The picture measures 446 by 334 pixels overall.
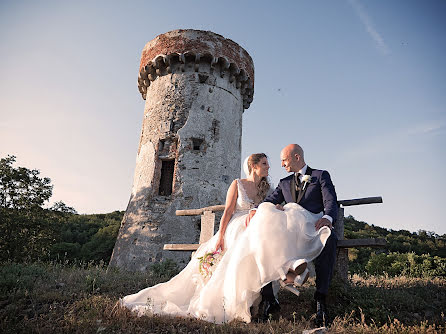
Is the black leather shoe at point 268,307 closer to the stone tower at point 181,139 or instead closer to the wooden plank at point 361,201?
the wooden plank at point 361,201

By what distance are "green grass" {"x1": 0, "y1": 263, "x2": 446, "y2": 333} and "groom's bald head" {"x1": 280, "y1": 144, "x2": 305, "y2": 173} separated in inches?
61.6

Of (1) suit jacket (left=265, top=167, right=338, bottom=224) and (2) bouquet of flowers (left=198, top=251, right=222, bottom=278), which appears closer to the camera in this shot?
(1) suit jacket (left=265, top=167, right=338, bottom=224)

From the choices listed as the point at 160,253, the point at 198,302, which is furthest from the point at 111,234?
the point at 198,302

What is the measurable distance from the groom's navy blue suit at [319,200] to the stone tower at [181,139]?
19.9 ft

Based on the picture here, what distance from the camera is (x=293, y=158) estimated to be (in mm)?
4258

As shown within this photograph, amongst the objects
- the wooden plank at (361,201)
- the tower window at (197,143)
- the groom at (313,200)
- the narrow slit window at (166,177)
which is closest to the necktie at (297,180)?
the groom at (313,200)

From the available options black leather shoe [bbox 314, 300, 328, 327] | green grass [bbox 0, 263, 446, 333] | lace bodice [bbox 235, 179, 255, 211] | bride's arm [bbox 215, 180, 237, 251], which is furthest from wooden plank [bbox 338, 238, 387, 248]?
bride's arm [bbox 215, 180, 237, 251]

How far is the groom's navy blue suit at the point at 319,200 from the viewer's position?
3.36 metres

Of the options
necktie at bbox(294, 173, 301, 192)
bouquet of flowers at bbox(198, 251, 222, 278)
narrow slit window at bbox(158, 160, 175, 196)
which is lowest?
bouquet of flowers at bbox(198, 251, 222, 278)

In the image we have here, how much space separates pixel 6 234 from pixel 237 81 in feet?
30.3

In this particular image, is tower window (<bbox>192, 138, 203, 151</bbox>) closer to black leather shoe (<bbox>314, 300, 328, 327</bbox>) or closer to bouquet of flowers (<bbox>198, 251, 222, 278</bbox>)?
bouquet of flowers (<bbox>198, 251, 222, 278</bbox>)

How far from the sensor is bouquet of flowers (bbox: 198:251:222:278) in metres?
4.06

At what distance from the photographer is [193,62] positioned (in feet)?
37.7

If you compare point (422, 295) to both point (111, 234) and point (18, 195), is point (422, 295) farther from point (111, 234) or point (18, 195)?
point (111, 234)
